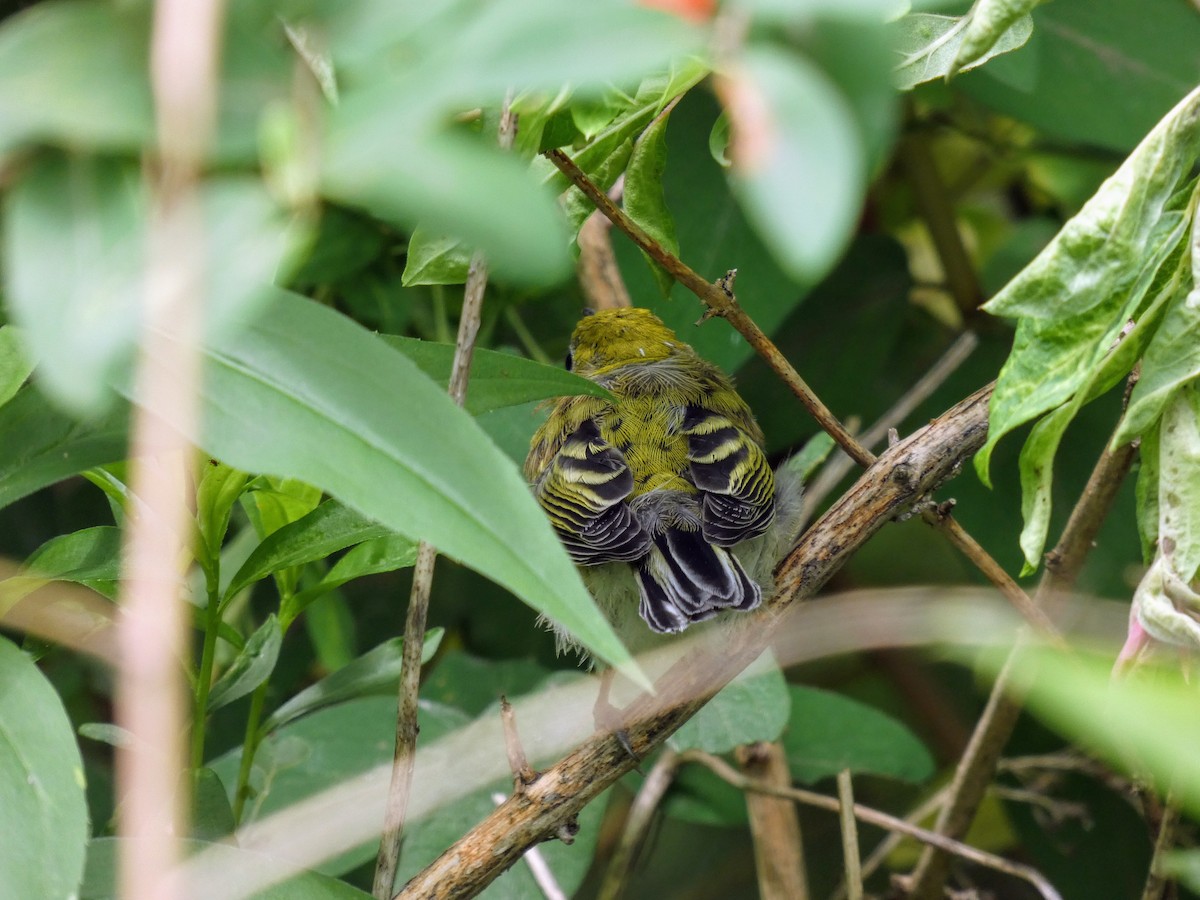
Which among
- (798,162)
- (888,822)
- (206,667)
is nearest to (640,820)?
(888,822)

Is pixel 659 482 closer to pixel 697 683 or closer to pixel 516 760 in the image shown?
pixel 697 683

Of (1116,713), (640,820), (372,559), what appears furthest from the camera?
(640,820)

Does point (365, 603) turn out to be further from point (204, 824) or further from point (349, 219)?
point (204, 824)

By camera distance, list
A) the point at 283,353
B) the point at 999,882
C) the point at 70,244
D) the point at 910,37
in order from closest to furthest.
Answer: the point at 70,244
the point at 283,353
the point at 910,37
the point at 999,882

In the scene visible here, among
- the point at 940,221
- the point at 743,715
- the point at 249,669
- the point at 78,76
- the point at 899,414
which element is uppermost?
the point at 78,76

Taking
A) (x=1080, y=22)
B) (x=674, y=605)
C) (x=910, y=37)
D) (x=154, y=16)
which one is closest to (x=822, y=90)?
(x=154, y=16)

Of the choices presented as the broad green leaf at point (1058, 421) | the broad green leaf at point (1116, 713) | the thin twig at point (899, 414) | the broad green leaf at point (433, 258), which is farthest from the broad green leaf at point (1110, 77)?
the broad green leaf at point (1116, 713)

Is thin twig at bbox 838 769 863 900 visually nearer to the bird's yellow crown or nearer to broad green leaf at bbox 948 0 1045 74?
the bird's yellow crown
